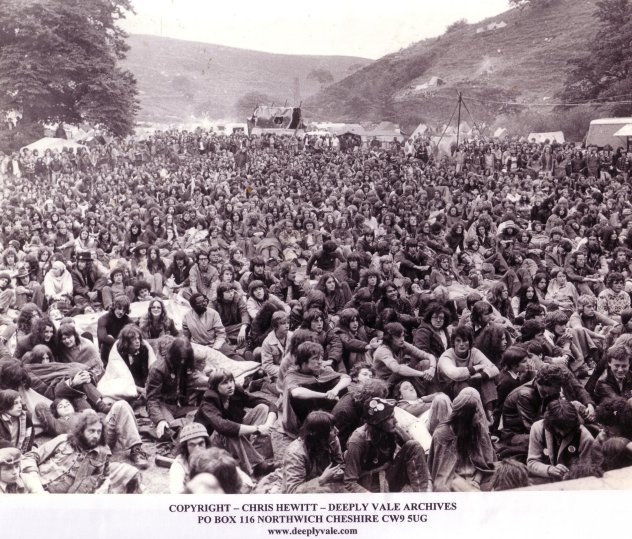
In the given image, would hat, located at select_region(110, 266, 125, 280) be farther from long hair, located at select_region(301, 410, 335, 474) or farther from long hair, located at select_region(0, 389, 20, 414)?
long hair, located at select_region(301, 410, 335, 474)

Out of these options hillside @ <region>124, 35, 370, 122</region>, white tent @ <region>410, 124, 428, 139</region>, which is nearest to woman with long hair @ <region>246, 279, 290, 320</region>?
hillside @ <region>124, 35, 370, 122</region>

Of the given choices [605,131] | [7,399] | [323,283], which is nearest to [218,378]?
[7,399]

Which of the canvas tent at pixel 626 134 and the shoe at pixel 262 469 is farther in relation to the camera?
the canvas tent at pixel 626 134

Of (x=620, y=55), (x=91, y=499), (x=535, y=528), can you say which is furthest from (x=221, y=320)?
(x=620, y=55)

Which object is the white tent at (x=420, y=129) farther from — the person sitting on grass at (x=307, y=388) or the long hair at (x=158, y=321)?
the person sitting on grass at (x=307, y=388)

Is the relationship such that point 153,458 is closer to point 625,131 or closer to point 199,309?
point 199,309

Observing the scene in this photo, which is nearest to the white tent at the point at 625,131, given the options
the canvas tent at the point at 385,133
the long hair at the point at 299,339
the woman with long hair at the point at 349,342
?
the canvas tent at the point at 385,133
